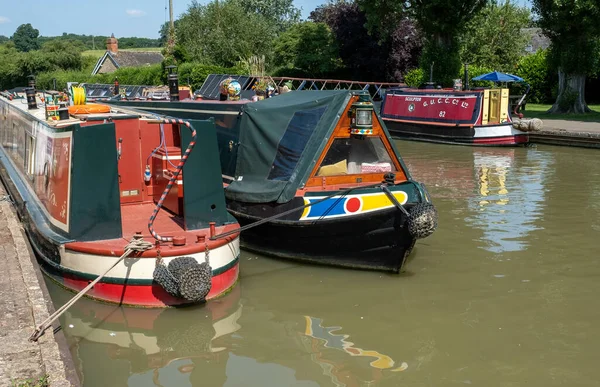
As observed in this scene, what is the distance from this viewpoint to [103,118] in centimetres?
784

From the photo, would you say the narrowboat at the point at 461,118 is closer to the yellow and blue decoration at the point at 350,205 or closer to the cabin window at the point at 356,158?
the cabin window at the point at 356,158

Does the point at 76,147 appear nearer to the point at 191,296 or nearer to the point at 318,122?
the point at 191,296

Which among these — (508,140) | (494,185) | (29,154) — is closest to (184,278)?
(29,154)

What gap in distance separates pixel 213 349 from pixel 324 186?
9.70ft

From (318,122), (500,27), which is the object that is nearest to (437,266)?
(318,122)

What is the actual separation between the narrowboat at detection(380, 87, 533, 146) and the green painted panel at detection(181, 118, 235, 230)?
1394cm

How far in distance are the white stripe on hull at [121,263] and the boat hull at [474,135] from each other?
569 inches

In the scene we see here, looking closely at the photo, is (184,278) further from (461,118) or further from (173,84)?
(461,118)

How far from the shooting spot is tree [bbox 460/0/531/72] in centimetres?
3456

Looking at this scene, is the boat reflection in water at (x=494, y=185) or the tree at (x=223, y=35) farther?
the tree at (x=223, y=35)

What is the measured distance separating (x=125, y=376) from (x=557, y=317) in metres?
4.28

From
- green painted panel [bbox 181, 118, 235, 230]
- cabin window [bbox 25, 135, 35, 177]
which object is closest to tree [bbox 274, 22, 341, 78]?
cabin window [bbox 25, 135, 35, 177]

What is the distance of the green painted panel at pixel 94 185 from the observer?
22.6ft

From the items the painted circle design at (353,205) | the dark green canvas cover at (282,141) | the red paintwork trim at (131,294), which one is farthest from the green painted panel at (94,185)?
the painted circle design at (353,205)
